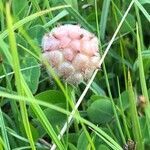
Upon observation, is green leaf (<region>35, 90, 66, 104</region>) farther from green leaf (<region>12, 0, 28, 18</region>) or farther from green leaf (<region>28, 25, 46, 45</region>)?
green leaf (<region>12, 0, 28, 18</region>)

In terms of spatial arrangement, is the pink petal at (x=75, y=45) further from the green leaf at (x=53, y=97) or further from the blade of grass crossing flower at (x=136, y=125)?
the green leaf at (x=53, y=97)

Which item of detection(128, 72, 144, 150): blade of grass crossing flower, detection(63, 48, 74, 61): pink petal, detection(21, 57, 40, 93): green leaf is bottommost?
detection(128, 72, 144, 150): blade of grass crossing flower

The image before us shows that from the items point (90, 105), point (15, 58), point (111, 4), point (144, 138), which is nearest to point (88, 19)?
point (111, 4)

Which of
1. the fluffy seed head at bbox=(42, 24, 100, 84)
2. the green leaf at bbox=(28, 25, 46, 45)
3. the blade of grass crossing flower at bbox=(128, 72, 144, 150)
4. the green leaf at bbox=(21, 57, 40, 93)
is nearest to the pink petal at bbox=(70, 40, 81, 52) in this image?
the fluffy seed head at bbox=(42, 24, 100, 84)

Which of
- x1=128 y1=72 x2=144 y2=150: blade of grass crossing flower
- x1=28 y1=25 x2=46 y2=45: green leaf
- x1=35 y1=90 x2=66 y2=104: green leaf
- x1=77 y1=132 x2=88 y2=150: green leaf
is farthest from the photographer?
x1=28 y1=25 x2=46 y2=45: green leaf

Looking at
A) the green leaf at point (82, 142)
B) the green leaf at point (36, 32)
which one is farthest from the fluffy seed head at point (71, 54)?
the green leaf at point (36, 32)

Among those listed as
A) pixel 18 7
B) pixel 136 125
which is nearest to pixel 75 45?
pixel 136 125

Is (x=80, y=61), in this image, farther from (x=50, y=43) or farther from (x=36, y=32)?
(x=36, y=32)
